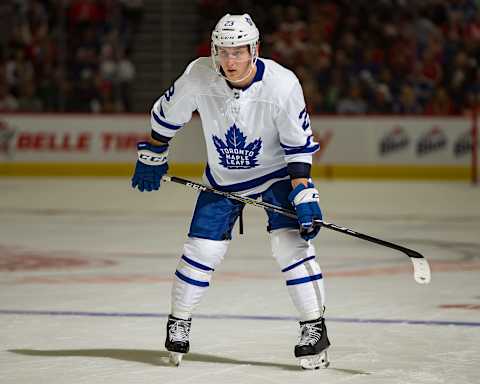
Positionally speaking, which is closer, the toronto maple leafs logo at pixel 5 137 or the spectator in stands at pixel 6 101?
the toronto maple leafs logo at pixel 5 137

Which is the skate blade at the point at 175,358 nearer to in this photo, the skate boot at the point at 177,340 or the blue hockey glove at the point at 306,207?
the skate boot at the point at 177,340

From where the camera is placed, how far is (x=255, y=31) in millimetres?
4422

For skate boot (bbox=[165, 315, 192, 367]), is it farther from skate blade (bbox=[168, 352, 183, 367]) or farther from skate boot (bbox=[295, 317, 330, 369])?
skate boot (bbox=[295, 317, 330, 369])

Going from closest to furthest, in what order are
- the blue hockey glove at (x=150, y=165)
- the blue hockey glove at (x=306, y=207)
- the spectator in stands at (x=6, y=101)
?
the blue hockey glove at (x=306, y=207) → the blue hockey glove at (x=150, y=165) → the spectator in stands at (x=6, y=101)

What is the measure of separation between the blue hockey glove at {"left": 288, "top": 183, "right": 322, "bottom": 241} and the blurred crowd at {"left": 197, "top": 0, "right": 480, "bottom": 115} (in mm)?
9180

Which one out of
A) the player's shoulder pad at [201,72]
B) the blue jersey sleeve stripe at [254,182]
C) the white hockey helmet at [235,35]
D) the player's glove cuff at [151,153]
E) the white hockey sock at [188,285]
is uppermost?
the white hockey helmet at [235,35]

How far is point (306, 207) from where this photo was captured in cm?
433

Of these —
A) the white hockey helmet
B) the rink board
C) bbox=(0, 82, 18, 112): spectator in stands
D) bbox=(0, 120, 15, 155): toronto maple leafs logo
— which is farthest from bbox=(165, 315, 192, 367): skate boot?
bbox=(0, 82, 18, 112): spectator in stands

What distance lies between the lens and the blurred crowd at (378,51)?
13672 millimetres

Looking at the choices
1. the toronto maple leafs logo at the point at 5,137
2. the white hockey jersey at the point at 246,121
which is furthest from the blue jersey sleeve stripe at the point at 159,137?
the toronto maple leafs logo at the point at 5,137

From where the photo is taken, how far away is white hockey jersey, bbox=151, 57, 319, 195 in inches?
172

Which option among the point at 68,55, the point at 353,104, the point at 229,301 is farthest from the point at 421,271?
the point at 68,55

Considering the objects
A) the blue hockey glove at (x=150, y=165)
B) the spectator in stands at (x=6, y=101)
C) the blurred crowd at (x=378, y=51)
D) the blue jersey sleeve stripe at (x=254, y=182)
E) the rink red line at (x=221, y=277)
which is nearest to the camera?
the blue jersey sleeve stripe at (x=254, y=182)

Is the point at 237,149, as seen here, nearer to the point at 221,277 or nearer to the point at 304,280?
the point at 304,280
